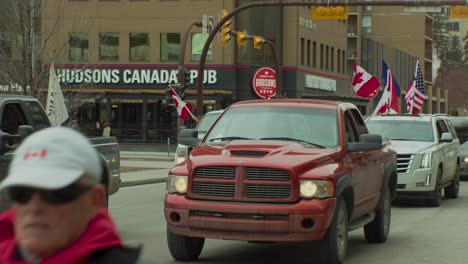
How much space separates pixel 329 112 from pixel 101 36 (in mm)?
43543

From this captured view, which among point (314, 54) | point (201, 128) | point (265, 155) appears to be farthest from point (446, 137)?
point (314, 54)

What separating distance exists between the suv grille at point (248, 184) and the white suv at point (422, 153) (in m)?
8.74

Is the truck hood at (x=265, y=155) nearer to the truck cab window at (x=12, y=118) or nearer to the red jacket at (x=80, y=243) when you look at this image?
the truck cab window at (x=12, y=118)

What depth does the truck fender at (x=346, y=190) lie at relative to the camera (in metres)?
9.10

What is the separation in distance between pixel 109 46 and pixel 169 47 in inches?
148

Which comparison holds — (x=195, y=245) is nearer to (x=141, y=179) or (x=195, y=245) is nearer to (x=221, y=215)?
(x=221, y=215)

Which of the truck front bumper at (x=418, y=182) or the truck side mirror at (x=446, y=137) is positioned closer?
the truck front bumper at (x=418, y=182)

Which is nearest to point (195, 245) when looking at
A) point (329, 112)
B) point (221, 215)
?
point (221, 215)

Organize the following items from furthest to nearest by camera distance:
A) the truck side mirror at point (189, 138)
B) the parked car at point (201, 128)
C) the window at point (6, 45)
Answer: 1. the window at point (6, 45)
2. the parked car at point (201, 128)
3. the truck side mirror at point (189, 138)

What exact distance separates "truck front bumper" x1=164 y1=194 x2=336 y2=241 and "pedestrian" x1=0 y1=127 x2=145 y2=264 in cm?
645

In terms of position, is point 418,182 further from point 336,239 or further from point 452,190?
point 336,239

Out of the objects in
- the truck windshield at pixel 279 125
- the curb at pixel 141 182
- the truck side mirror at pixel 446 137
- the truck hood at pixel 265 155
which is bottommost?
the curb at pixel 141 182

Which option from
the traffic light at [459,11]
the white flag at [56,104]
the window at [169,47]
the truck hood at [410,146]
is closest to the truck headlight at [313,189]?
the truck hood at [410,146]

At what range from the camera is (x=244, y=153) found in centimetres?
918
